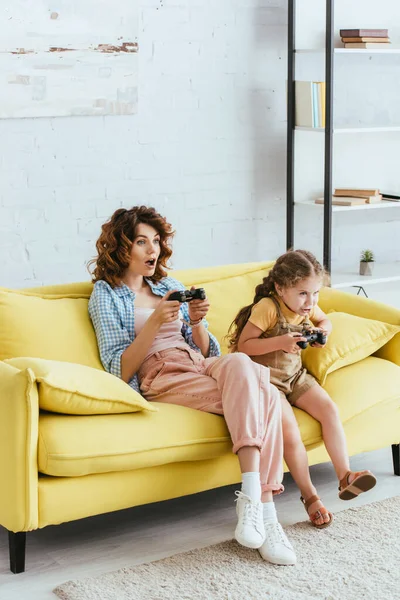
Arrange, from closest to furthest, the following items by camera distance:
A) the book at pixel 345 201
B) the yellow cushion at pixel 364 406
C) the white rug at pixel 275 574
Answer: the white rug at pixel 275 574 → the yellow cushion at pixel 364 406 → the book at pixel 345 201

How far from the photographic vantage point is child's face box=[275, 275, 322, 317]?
3068mm

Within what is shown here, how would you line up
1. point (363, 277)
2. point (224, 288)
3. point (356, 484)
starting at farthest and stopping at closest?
point (363, 277), point (224, 288), point (356, 484)

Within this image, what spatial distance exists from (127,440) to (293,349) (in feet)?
2.05

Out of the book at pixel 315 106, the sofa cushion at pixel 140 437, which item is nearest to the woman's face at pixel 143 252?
the sofa cushion at pixel 140 437

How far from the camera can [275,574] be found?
103 inches

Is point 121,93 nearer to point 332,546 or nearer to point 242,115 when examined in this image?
point 242,115

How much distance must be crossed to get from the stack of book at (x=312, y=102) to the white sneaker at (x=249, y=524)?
2.29m

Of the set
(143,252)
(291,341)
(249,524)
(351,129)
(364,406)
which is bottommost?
(249,524)

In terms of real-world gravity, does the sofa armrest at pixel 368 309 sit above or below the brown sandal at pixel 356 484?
above

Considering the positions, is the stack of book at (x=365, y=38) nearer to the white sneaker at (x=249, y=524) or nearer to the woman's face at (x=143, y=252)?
the woman's face at (x=143, y=252)

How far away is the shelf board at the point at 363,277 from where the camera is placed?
4.70m

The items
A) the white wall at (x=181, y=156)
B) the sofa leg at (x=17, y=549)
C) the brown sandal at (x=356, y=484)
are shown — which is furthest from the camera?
the white wall at (x=181, y=156)

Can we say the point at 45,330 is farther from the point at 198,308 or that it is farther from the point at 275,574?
the point at 275,574

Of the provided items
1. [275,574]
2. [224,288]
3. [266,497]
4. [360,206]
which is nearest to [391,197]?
[360,206]
